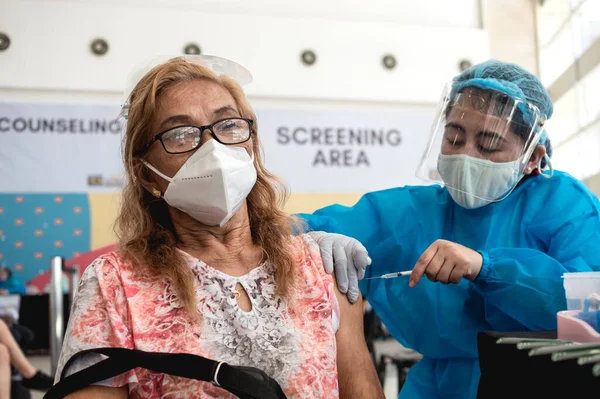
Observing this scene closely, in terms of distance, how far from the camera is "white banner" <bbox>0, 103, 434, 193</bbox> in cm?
507

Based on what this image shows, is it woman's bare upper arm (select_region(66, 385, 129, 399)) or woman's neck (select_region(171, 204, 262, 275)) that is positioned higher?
woman's neck (select_region(171, 204, 262, 275))

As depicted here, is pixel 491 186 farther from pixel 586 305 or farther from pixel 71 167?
pixel 71 167

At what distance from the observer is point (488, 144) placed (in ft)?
5.29

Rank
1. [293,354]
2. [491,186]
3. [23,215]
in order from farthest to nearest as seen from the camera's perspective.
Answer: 1. [23,215]
2. [491,186]
3. [293,354]

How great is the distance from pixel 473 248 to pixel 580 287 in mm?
498

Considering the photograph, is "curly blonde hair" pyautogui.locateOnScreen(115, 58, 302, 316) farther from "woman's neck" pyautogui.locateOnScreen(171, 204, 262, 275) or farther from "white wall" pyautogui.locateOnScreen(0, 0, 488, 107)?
"white wall" pyautogui.locateOnScreen(0, 0, 488, 107)

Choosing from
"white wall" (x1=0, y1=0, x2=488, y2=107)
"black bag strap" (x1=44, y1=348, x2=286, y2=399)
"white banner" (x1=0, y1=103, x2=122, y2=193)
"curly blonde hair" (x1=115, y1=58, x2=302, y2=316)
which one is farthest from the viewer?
"white wall" (x1=0, y1=0, x2=488, y2=107)

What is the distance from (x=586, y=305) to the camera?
41.6 inches

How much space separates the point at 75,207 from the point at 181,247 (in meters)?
3.94

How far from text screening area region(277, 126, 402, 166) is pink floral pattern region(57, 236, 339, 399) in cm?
418

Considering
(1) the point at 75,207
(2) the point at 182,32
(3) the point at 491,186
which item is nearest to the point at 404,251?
(3) the point at 491,186

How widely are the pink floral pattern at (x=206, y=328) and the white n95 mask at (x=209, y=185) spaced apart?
0.10 m

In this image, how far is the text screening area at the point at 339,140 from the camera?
18.1ft

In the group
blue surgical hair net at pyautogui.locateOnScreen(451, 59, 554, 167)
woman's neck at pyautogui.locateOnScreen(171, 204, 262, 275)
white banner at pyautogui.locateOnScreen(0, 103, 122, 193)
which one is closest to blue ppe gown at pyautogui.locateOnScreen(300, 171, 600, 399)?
blue surgical hair net at pyautogui.locateOnScreen(451, 59, 554, 167)
